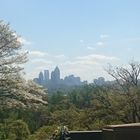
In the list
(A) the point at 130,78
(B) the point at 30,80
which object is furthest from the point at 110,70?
(B) the point at 30,80

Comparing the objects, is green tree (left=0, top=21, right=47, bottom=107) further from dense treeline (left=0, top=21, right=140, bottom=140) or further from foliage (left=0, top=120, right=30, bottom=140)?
foliage (left=0, top=120, right=30, bottom=140)

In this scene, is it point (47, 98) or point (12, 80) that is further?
point (47, 98)

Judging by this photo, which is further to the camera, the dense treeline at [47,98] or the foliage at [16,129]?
the foliage at [16,129]

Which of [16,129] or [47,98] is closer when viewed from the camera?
[47,98]

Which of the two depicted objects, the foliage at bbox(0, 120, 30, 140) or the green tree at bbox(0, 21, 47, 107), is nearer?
the green tree at bbox(0, 21, 47, 107)

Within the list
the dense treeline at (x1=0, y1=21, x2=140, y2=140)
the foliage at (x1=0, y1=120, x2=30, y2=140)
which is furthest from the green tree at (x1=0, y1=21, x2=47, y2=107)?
the foliage at (x1=0, y1=120, x2=30, y2=140)

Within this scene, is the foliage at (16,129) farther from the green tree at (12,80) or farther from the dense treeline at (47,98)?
the green tree at (12,80)

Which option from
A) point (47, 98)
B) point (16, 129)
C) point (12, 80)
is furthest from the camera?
point (16, 129)

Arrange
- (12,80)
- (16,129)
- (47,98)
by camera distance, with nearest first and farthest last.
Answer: (12,80) → (47,98) → (16,129)

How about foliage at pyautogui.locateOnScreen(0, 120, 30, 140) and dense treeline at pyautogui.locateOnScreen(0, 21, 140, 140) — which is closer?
dense treeline at pyautogui.locateOnScreen(0, 21, 140, 140)

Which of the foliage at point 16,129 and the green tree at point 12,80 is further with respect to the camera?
the foliage at point 16,129

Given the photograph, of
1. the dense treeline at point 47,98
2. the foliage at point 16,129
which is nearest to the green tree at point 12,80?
the dense treeline at point 47,98

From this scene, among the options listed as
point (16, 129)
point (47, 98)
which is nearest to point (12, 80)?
point (47, 98)

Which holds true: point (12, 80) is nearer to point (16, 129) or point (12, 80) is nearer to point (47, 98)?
point (47, 98)
